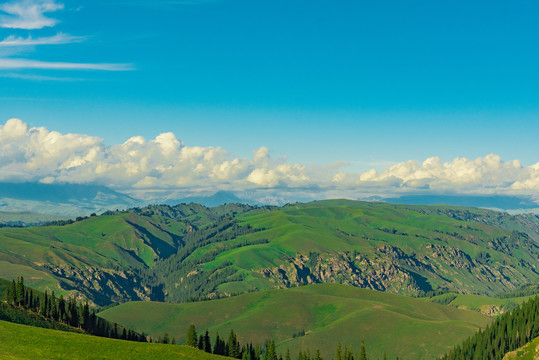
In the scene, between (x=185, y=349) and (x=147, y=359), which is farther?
(x=185, y=349)

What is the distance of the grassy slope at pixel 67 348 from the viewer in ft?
378

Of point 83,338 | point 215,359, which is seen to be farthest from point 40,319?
point 215,359

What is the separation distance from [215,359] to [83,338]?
136 ft

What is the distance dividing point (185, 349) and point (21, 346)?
59.7 meters

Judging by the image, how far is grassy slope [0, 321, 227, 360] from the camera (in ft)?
378

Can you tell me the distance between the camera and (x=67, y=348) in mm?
127250

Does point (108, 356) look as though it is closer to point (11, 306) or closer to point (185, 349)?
point (185, 349)

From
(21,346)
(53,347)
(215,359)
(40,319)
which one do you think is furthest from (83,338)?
(40,319)

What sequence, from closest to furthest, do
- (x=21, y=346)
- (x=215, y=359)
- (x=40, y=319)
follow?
(x=21, y=346), (x=215, y=359), (x=40, y=319)

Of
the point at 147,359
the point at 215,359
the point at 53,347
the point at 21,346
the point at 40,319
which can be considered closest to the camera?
the point at 21,346

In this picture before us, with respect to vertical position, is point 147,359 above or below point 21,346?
below

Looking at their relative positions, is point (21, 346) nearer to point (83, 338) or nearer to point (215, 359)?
point (83, 338)

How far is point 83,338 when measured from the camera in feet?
472

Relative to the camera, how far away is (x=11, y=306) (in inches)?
7771
